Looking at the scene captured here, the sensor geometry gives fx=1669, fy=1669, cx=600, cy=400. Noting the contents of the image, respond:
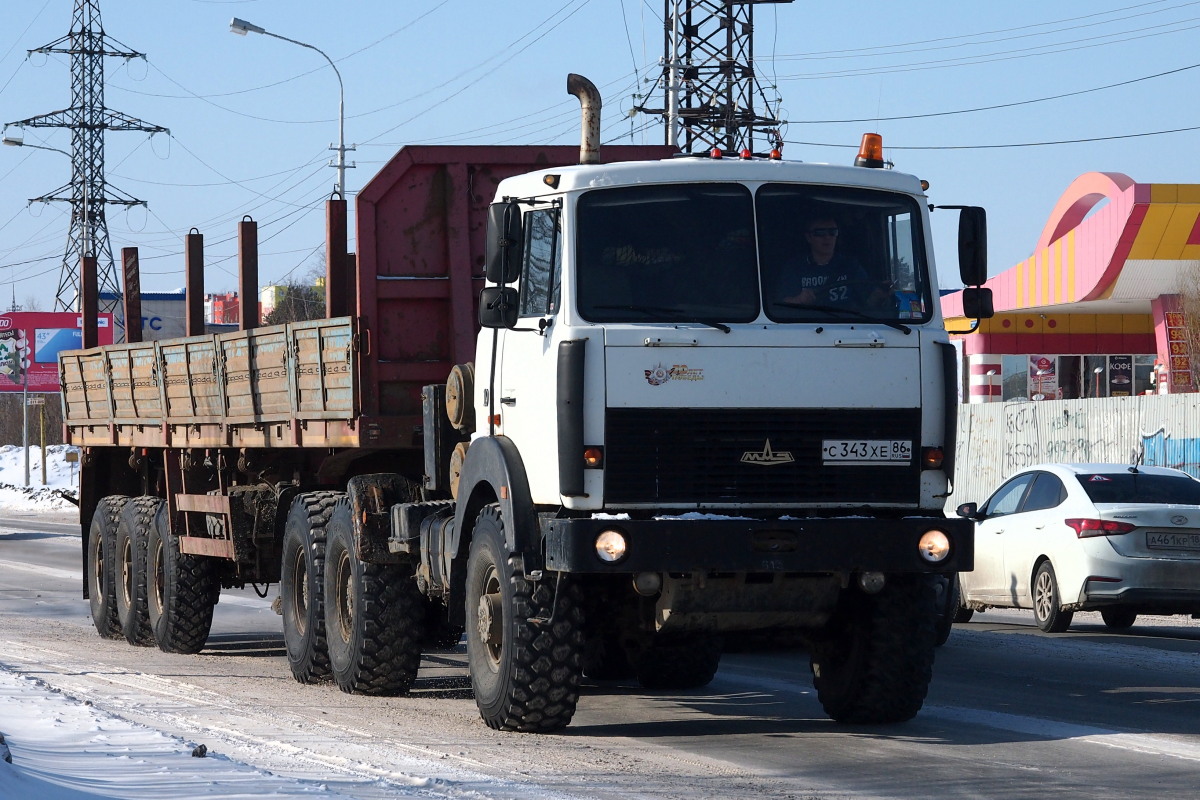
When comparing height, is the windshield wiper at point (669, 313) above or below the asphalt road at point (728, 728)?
above

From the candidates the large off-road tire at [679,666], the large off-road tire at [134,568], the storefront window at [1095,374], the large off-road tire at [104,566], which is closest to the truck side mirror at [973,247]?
the large off-road tire at [679,666]

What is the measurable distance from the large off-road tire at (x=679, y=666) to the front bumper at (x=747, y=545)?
2.61m

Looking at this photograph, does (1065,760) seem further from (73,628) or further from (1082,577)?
(73,628)

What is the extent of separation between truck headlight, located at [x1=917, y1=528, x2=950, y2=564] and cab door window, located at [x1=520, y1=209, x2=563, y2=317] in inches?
82.4

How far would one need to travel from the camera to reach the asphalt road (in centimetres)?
704

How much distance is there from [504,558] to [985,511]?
8666 millimetres

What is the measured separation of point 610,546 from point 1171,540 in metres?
7.65

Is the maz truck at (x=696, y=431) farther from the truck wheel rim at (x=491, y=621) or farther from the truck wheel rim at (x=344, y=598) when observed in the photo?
the truck wheel rim at (x=344, y=598)

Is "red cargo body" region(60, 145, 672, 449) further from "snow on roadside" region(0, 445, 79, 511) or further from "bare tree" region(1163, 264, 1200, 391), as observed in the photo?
"snow on roadside" region(0, 445, 79, 511)

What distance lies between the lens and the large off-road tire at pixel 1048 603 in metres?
14.3

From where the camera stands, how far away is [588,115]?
9.35 meters

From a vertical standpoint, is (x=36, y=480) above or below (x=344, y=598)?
below

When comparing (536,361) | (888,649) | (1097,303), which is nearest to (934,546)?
(888,649)

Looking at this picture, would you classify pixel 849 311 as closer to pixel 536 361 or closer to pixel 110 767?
pixel 536 361
